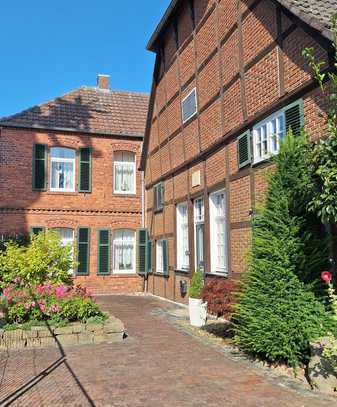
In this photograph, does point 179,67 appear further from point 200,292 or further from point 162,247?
point 200,292

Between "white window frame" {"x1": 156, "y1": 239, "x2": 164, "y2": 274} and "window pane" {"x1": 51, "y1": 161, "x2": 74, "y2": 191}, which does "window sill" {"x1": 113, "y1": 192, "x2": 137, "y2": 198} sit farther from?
"white window frame" {"x1": 156, "y1": 239, "x2": 164, "y2": 274}

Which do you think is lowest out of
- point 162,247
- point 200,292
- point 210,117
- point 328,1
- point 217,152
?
point 200,292

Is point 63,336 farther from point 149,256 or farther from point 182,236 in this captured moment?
point 149,256

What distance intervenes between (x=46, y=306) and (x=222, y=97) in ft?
19.4

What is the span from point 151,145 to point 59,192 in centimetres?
387

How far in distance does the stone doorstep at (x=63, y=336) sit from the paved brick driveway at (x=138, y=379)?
0.31 m

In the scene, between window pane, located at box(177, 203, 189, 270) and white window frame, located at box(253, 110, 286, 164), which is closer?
white window frame, located at box(253, 110, 286, 164)

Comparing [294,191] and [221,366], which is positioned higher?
[294,191]

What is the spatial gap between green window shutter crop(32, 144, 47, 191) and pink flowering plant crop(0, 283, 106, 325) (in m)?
8.17

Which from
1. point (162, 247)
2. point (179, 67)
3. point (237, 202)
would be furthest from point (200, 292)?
point (179, 67)

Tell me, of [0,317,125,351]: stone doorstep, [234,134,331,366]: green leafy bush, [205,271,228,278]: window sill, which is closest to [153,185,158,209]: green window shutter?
[205,271,228,278]: window sill

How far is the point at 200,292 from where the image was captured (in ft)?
32.2

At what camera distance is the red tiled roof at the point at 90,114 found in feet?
55.9

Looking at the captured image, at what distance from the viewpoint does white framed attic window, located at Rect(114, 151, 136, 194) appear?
59.2 ft
